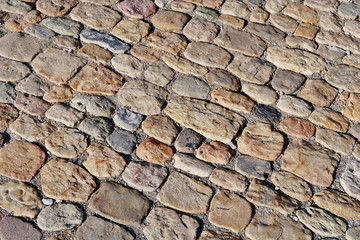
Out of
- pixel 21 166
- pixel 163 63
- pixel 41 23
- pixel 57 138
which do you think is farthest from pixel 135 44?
pixel 21 166

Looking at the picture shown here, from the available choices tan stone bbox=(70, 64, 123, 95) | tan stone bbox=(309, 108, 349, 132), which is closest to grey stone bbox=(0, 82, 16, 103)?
tan stone bbox=(70, 64, 123, 95)

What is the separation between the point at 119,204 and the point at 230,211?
56 centimetres

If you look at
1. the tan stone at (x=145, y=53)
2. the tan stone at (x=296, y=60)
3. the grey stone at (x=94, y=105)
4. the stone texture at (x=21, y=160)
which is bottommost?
the stone texture at (x=21, y=160)

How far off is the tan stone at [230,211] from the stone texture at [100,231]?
0.44 metres

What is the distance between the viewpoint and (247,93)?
3.89 metres

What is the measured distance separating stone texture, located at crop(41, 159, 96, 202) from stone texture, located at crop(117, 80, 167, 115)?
57 centimetres

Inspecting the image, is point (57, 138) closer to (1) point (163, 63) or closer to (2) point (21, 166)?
(2) point (21, 166)

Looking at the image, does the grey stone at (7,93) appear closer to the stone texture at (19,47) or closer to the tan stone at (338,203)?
the stone texture at (19,47)

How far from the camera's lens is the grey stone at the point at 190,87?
3.87 metres

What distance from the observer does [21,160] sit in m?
3.41

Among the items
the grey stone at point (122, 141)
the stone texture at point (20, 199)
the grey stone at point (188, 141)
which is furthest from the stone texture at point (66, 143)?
the grey stone at point (188, 141)

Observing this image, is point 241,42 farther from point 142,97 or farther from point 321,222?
point 321,222

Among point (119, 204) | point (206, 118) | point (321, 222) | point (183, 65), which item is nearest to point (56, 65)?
point (183, 65)

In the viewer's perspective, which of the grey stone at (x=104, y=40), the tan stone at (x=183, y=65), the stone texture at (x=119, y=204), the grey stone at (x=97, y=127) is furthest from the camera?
the grey stone at (x=104, y=40)
